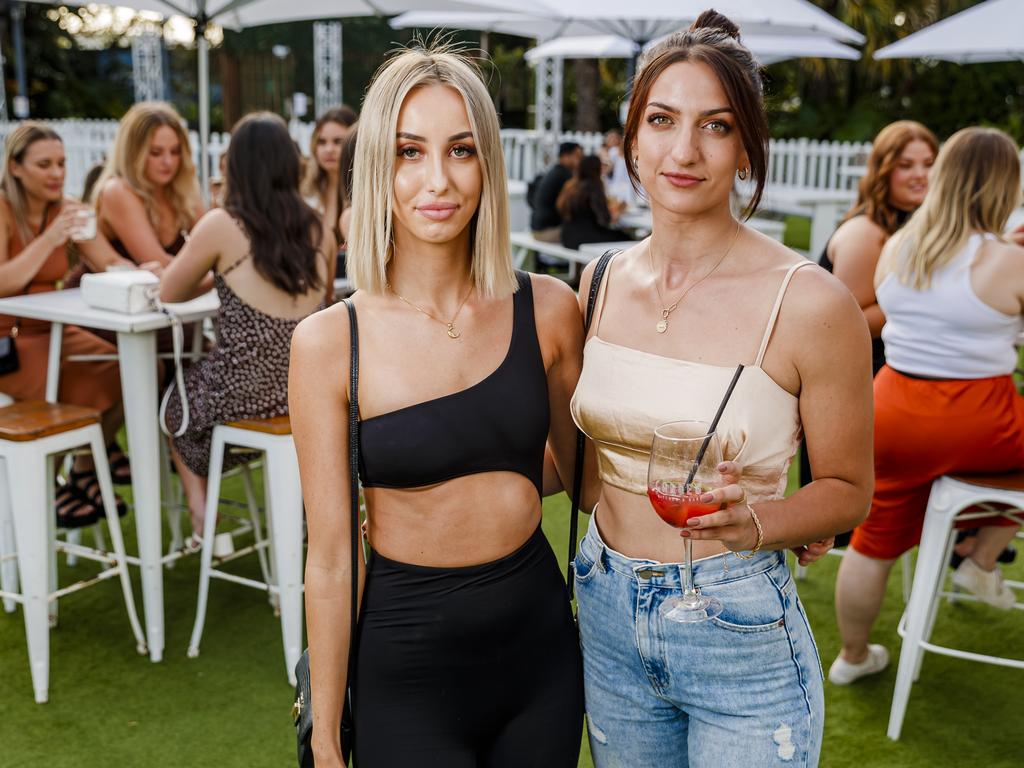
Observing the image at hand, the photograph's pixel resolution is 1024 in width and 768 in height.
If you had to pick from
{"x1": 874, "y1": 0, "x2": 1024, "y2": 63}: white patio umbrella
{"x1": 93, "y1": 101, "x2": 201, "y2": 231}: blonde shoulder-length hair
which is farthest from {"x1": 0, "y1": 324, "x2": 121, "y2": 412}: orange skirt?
{"x1": 874, "y1": 0, "x2": 1024, "y2": 63}: white patio umbrella

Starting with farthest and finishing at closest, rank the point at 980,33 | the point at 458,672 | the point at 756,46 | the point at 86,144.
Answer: the point at 86,144 < the point at 756,46 < the point at 980,33 < the point at 458,672

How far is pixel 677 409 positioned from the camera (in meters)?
1.62

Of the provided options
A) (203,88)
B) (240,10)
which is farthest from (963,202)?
(240,10)

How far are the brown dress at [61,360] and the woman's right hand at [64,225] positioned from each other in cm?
17

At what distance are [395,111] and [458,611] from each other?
81 centimetres

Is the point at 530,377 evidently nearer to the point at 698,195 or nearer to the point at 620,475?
the point at 620,475

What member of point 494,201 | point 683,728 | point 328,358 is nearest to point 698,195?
point 494,201

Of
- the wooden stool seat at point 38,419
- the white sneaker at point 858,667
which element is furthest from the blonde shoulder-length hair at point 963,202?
the wooden stool seat at point 38,419

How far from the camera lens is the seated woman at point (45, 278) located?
13.7ft

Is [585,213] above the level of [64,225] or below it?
below

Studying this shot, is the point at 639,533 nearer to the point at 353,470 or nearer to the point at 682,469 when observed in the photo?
the point at 682,469

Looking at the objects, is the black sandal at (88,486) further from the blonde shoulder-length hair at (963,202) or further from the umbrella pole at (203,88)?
the blonde shoulder-length hair at (963,202)

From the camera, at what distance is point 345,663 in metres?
1.72

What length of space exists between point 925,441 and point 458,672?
2216 mm
